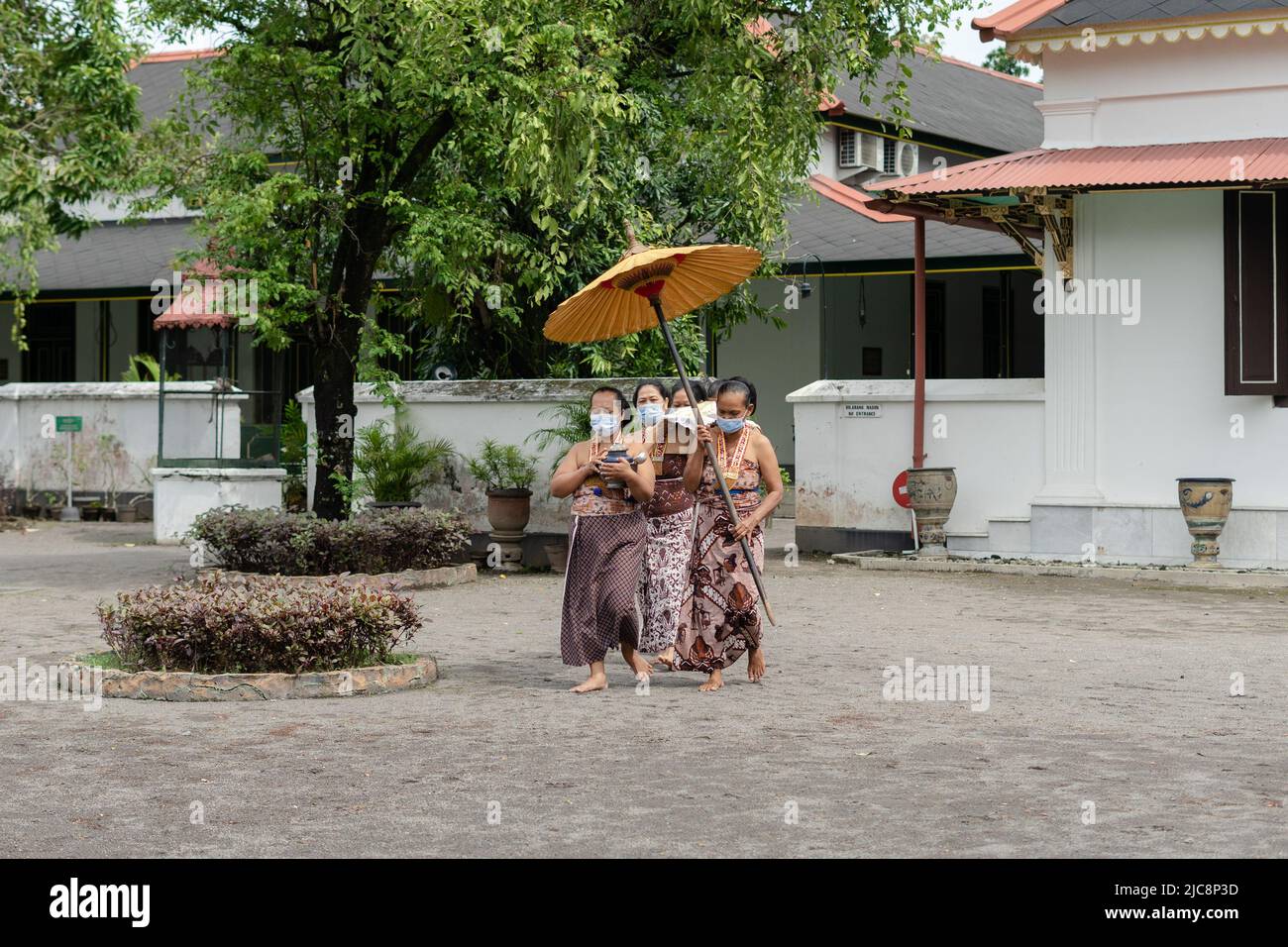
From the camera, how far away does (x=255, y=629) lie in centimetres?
946

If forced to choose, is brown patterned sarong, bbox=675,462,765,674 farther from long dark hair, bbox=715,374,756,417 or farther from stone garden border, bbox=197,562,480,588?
stone garden border, bbox=197,562,480,588

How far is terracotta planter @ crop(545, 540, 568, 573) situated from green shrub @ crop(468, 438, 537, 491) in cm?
76

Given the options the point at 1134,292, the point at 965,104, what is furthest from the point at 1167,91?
the point at 965,104

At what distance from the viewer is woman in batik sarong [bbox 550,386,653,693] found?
950 centimetres

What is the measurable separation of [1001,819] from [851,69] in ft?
36.6

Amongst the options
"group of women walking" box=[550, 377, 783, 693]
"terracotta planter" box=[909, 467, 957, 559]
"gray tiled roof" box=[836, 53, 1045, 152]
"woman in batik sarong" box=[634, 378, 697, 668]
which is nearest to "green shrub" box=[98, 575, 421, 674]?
"group of women walking" box=[550, 377, 783, 693]

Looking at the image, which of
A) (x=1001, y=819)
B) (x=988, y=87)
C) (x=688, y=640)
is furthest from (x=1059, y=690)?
(x=988, y=87)

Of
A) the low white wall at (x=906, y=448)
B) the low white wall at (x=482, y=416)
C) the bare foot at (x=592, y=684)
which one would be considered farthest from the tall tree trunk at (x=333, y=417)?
the bare foot at (x=592, y=684)

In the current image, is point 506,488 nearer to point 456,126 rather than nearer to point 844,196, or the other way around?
point 456,126

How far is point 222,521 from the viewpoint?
15.9m

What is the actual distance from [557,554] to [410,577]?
184 cm

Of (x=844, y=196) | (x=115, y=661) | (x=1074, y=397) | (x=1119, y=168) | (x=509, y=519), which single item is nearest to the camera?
(x=115, y=661)

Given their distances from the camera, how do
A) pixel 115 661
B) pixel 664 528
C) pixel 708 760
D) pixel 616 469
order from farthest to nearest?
1. pixel 115 661
2. pixel 664 528
3. pixel 616 469
4. pixel 708 760

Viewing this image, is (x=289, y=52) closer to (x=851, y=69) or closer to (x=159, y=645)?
(x=851, y=69)
